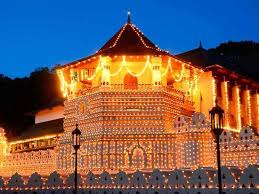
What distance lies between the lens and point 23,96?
52469mm

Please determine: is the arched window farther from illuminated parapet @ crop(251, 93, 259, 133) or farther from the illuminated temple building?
illuminated parapet @ crop(251, 93, 259, 133)

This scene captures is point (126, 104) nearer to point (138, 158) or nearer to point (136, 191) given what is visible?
point (138, 158)

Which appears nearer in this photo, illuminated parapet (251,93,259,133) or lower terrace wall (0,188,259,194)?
lower terrace wall (0,188,259,194)

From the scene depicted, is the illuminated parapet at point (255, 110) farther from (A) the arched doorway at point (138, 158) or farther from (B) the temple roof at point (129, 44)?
(A) the arched doorway at point (138, 158)

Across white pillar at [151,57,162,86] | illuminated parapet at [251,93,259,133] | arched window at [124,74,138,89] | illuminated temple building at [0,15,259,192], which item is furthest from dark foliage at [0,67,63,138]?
white pillar at [151,57,162,86]

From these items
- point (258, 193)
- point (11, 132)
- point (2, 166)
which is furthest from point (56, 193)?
point (11, 132)

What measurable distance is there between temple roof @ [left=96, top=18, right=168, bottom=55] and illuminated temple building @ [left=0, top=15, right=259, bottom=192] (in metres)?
0.06

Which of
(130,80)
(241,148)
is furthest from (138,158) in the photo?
(241,148)

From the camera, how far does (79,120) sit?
2598 centimetres

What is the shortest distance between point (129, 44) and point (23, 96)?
2883 cm

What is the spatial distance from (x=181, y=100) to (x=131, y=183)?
9362 mm

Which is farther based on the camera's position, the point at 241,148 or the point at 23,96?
the point at 23,96

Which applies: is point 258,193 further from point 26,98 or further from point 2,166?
point 26,98

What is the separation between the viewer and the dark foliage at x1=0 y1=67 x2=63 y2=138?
4934 cm
